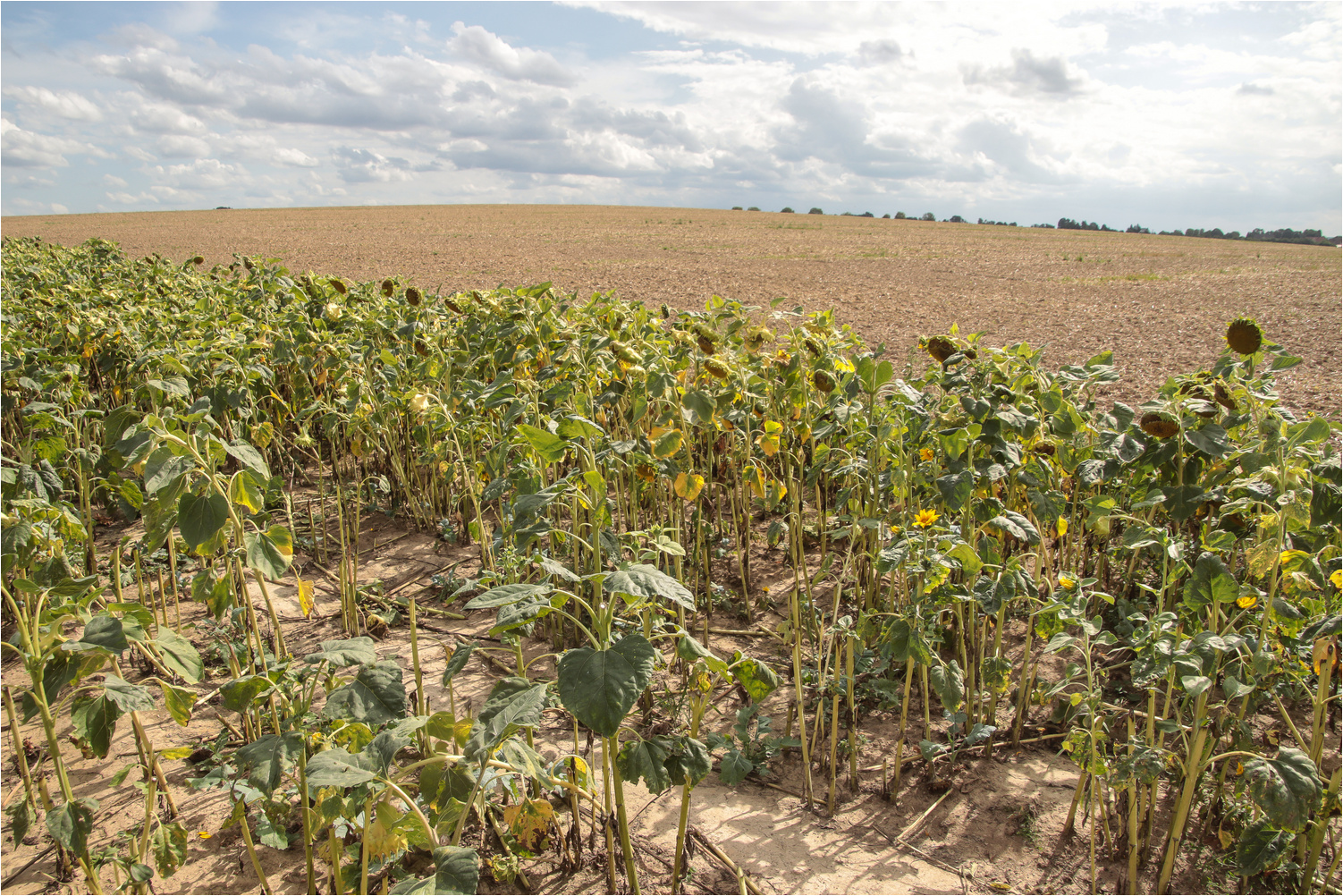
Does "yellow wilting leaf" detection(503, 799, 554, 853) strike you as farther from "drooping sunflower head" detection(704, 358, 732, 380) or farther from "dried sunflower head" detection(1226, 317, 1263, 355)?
"dried sunflower head" detection(1226, 317, 1263, 355)

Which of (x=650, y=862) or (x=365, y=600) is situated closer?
(x=650, y=862)

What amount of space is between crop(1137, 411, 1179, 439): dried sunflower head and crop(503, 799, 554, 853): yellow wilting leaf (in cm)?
186

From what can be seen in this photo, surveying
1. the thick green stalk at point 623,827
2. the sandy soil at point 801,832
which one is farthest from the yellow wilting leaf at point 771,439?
the thick green stalk at point 623,827

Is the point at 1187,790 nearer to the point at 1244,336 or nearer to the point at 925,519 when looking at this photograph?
the point at 925,519

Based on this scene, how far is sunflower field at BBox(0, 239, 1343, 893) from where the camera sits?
5.20 feet

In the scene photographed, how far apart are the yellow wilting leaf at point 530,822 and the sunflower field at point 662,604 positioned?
11 millimetres

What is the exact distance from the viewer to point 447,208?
57906mm

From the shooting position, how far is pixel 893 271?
20516 mm

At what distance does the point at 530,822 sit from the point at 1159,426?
1940 millimetres

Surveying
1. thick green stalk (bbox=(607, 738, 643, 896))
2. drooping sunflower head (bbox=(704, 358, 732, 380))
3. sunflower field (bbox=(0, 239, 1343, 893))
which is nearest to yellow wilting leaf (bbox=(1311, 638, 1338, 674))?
sunflower field (bbox=(0, 239, 1343, 893))

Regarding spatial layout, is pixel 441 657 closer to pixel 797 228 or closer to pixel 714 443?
pixel 714 443

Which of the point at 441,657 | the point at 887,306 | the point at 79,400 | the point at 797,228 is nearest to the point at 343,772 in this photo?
the point at 441,657

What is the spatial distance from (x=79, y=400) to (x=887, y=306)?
11.7 metres

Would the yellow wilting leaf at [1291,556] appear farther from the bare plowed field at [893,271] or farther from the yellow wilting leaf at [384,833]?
the yellow wilting leaf at [384,833]
